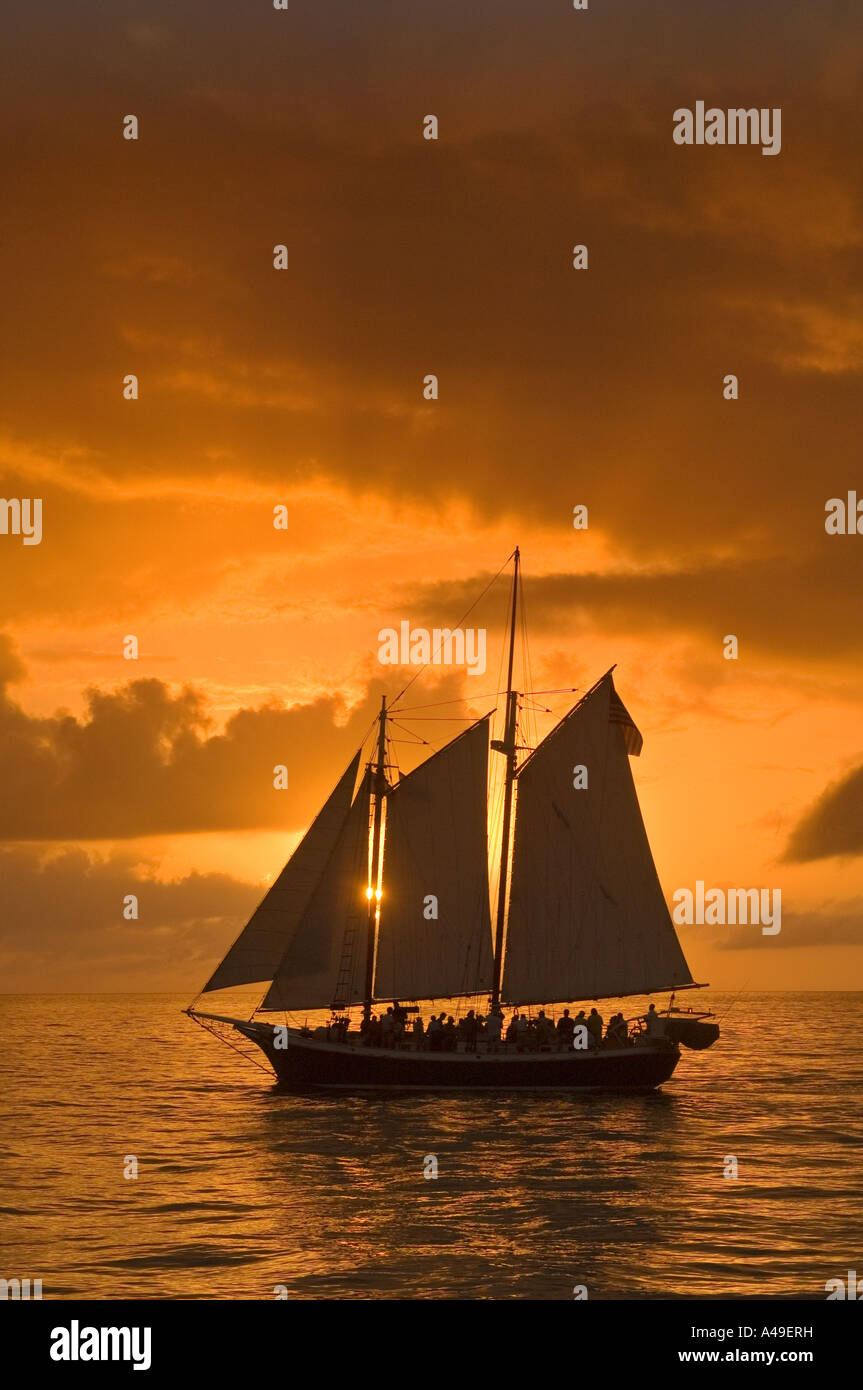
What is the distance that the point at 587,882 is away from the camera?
72000 millimetres

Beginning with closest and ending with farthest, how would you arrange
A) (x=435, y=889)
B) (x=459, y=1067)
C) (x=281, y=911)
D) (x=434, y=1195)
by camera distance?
(x=434, y=1195), (x=281, y=911), (x=459, y=1067), (x=435, y=889)

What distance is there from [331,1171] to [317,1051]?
22514 millimetres

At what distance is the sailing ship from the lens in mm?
70500

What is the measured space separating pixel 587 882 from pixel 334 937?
13.3m

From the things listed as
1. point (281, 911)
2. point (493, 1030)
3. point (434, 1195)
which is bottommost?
point (434, 1195)

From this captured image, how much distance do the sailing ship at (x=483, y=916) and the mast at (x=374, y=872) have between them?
0.09 meters

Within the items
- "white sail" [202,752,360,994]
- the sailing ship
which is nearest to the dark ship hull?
the sailing ship

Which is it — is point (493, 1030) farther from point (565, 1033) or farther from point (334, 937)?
point (334, 937)

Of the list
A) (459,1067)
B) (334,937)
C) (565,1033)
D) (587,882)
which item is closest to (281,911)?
(334,937)

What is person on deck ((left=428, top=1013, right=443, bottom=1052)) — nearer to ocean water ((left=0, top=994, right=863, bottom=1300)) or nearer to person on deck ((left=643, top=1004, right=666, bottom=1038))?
ocean water ((left=0, top=994, right=863, bottom=1300))

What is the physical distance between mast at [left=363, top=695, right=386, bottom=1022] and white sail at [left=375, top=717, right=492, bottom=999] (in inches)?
20.4

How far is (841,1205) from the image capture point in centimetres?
4494
